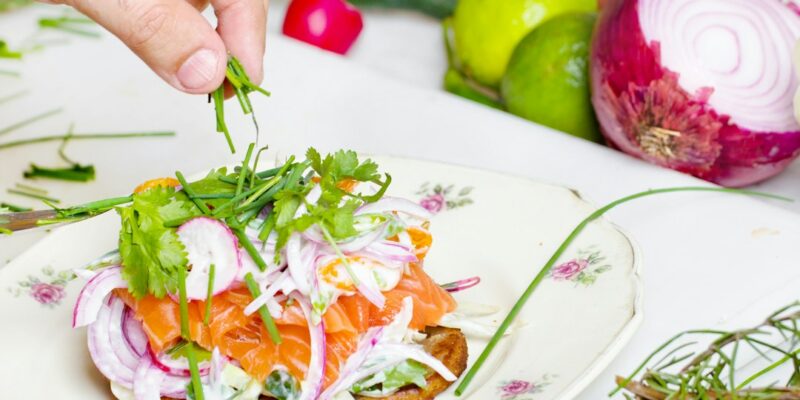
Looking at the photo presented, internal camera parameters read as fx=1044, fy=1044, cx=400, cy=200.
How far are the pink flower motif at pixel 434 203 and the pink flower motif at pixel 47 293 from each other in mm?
709

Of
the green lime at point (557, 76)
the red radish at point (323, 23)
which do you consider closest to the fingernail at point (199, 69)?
the green lime at point (557, 76)

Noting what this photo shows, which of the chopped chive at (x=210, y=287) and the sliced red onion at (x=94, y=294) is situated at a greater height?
the chopped chive at (x=210, y=287)

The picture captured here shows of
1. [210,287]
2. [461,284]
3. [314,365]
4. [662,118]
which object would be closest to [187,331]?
[210,287]

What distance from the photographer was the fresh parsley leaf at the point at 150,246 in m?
1.52

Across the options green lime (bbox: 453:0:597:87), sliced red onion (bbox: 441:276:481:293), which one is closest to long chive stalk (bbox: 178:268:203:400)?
sliced red onion (bbox: 441:276:481:293)

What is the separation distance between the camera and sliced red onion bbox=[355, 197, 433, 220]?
5.41ft

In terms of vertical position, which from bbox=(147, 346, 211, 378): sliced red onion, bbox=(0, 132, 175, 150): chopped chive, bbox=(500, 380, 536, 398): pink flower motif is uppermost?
bbox=(500, 380, 536, 398): pink flower motif

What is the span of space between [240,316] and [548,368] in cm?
47

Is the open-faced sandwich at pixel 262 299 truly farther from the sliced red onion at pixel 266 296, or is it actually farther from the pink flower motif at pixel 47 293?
the pink flower motif at pixel 47 293

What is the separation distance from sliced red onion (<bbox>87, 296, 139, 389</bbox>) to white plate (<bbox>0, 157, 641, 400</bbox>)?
94mm

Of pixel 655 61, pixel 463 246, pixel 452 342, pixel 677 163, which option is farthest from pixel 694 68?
pixel 452 342

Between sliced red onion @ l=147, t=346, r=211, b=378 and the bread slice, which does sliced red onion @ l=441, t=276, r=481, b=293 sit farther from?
sliced red onion @ l=147, t=346, r=211, b=378

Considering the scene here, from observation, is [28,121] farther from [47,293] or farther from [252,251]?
[252,251]

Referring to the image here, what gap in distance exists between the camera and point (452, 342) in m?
1.69
